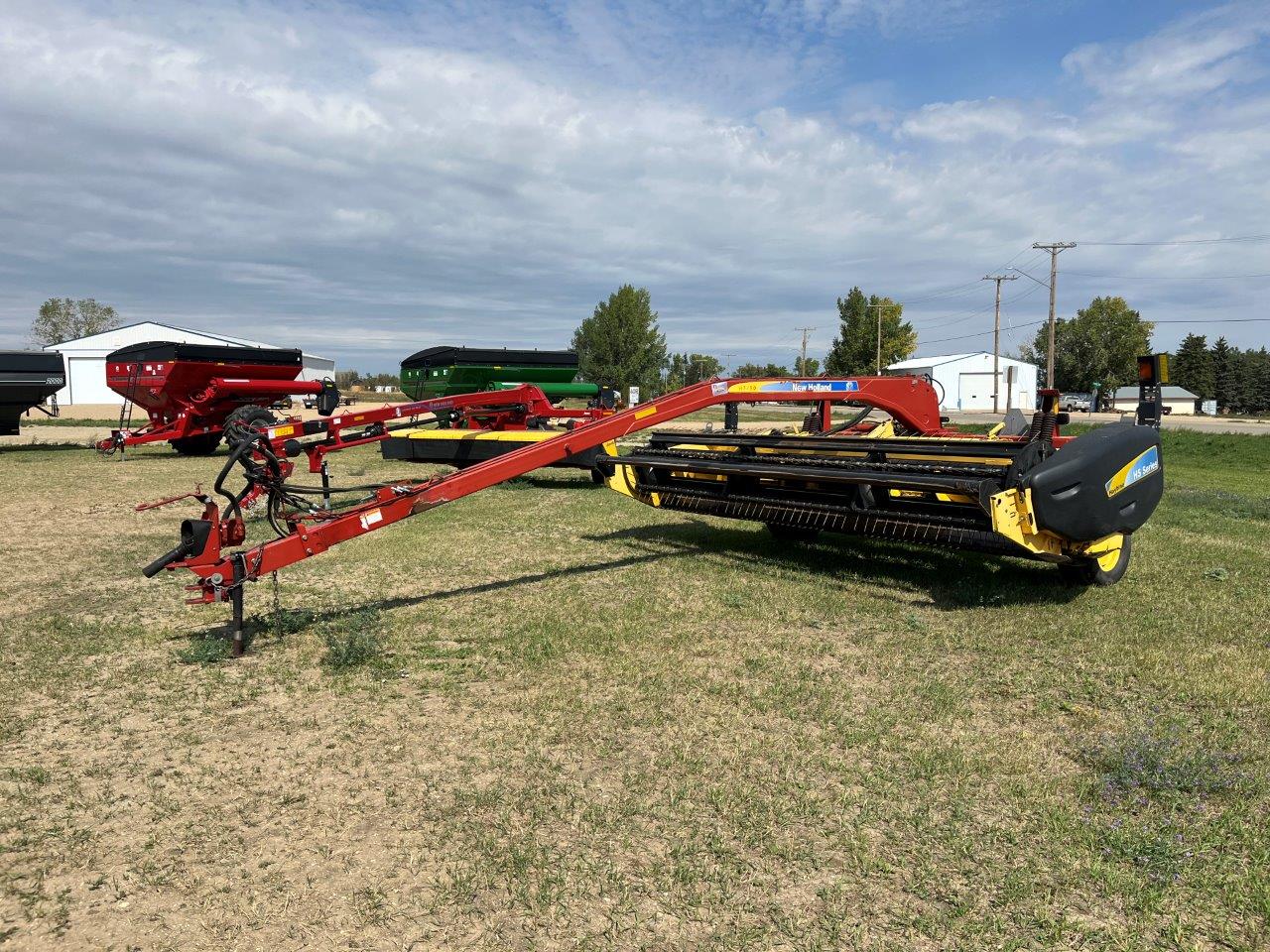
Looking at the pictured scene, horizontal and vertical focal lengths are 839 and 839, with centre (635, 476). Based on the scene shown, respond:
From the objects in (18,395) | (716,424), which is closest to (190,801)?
(18,395)

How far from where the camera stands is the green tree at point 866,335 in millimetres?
62656

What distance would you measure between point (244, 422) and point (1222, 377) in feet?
398

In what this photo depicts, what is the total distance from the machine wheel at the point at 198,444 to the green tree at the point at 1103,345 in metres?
77.2

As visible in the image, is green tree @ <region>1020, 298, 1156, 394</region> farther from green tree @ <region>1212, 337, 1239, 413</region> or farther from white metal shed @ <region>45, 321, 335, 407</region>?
white metal shed @ <region>45, 321, 335, 407</region>

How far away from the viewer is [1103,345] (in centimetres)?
8081

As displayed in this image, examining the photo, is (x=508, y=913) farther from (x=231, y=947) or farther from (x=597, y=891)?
(x=231, y=947)

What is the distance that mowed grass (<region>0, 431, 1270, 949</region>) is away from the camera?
2.57 meters

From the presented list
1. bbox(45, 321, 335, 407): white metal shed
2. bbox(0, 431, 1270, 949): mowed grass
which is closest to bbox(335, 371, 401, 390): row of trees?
bbox(45, 321, 335, 407): white metal shed

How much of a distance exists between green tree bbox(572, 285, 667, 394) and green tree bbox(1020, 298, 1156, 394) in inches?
1649

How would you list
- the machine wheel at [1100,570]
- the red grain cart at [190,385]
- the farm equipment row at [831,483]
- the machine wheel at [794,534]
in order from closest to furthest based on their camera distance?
the farm equipment row at [831,483]
the machine wheel at [1100,570]
the machine wheel at [794,534]
the red grain cart at [190,385]

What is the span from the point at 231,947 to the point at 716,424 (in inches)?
1347

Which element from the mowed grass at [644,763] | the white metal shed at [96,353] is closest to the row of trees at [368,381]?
the white metal shed at [96,353]

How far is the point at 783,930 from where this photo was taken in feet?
8.14

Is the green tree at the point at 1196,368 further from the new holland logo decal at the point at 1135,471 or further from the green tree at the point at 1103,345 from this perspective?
the new holland logo decal at the point at 1135,471
